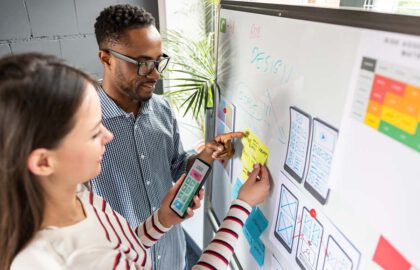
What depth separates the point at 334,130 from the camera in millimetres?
538

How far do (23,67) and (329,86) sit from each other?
49 cm

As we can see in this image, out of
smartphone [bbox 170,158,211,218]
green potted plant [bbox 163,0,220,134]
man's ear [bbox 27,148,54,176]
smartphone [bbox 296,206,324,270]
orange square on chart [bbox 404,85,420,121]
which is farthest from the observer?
green potted plant [bbox 163,0,220,134]

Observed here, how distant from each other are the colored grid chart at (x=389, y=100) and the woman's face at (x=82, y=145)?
16.9 inches

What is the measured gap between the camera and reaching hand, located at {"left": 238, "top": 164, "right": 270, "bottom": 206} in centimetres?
Result: 79

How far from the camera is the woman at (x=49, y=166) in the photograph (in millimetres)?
478

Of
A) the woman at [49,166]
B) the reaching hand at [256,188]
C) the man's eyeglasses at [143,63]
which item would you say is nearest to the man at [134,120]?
the man's eyeglasses at [143,63]

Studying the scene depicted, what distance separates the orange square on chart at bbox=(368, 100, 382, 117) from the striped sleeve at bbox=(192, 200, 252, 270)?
427 mm

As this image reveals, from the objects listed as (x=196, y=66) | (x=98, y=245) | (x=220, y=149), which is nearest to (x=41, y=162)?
(x=98, y=245)

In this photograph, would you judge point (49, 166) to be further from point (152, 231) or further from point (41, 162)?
point (152, 231)

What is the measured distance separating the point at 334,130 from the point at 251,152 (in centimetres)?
36

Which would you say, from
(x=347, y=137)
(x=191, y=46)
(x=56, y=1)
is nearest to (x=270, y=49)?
(x=347, y=137)

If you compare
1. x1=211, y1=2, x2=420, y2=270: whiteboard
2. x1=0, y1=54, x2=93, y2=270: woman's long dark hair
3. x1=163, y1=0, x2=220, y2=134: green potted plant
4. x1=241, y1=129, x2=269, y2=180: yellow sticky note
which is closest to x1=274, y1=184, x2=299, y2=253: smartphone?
x1=211, y1=2, x2=420, y2=270: whiteboard

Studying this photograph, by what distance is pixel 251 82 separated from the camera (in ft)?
2.74

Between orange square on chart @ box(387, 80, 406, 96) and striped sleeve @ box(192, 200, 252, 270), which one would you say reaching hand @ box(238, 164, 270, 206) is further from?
orange square on chart @ box(387, 80, 406, 96)
